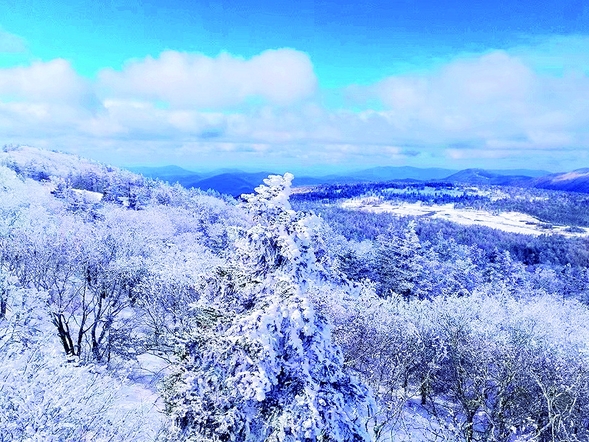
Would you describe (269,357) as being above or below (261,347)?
below

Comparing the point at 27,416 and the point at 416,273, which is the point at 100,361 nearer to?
the point at 27,416

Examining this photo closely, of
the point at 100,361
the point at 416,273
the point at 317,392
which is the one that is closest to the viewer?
the point at 317,392

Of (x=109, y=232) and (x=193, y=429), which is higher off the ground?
(x=109, y=232)

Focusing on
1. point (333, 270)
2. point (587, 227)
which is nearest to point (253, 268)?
point (333, 270)
